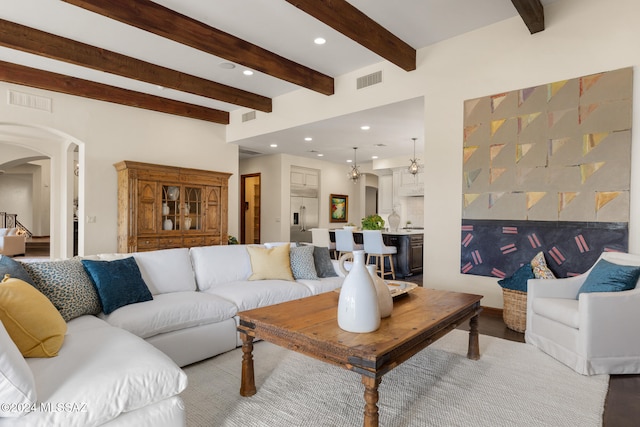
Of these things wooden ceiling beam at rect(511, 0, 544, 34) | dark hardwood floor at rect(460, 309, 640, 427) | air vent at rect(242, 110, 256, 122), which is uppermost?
wooden ceiling beam at rect(511, 0, 544, 34)

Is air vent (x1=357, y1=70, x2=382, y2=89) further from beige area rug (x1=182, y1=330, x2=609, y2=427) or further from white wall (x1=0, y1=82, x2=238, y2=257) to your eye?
beige area rug (x1=182, y1=330, x2=609, y2=427)

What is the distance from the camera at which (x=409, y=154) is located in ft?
28.5

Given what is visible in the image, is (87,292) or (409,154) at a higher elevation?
(409,154)

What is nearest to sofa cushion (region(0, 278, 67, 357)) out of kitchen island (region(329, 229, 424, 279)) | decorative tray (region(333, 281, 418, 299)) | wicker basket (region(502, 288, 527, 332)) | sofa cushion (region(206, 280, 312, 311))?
sofa cushion (region(206, 280, 312, 311))

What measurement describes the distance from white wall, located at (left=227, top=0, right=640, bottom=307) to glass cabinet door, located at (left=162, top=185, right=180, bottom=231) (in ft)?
9.63

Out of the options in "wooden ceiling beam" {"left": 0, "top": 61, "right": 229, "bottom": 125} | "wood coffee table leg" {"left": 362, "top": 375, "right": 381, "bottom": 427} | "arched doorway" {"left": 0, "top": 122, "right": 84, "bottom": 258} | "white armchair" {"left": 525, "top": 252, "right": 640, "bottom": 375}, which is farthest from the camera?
"arched doorway" {"left": 0, "top": 122, "right": 84, "bottom": 258}

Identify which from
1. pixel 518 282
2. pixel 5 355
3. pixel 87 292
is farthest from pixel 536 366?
pixel 87 292

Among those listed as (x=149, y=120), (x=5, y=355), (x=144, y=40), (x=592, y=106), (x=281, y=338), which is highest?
(x=144, y=40)

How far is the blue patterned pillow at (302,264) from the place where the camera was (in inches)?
148

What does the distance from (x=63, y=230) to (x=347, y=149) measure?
5.78 metres

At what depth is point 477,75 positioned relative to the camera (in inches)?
157

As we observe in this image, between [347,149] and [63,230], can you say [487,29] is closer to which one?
[347,149]

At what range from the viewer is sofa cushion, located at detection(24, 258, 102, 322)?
90.0 inches

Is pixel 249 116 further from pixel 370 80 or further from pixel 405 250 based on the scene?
pixel 405 250
